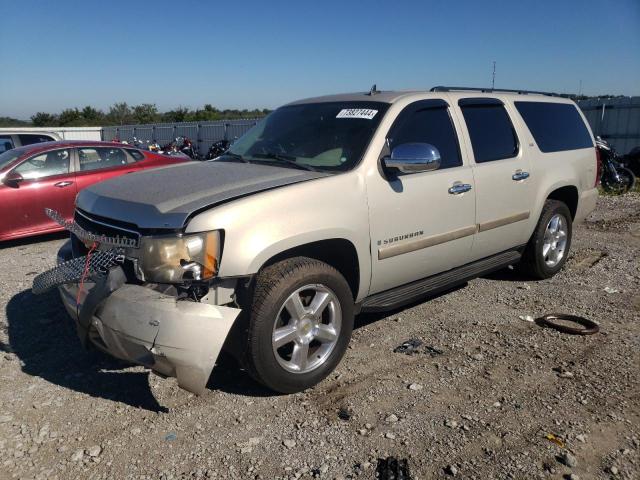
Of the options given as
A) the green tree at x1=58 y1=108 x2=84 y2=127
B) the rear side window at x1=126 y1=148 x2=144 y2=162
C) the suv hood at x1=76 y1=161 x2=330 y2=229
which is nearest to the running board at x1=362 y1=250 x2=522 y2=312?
the suv hood at x1=76 y1=161 x2=330 y2=229

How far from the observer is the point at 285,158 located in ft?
13.3

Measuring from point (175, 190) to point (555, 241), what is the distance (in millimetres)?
4111

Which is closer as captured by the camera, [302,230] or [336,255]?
[302,230]

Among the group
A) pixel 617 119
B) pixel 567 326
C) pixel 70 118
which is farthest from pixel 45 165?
pixel 70 118

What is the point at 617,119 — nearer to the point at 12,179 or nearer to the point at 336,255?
the point at 336,255

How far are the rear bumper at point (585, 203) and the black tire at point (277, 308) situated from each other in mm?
3601

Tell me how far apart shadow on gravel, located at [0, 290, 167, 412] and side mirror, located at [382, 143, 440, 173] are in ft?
7.03

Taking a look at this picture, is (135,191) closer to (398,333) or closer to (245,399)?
(245,399)

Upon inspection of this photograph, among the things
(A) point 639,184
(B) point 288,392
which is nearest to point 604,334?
(B) point 288,392

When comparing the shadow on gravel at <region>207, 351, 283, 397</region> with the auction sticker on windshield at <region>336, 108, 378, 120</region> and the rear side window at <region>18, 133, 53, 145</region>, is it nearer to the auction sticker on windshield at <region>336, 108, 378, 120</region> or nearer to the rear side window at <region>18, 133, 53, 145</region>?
the auction sticker on windshield at <region>336, 108, 378, 120</region>

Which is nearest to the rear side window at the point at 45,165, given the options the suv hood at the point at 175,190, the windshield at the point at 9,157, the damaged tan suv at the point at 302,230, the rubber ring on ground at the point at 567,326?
the windshield at the point at 9,157

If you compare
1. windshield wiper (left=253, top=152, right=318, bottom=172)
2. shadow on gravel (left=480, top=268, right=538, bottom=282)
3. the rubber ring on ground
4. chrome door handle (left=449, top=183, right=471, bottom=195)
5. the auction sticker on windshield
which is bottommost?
the rubber ring on ground

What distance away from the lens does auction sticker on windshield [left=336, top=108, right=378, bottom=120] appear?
13.2ft

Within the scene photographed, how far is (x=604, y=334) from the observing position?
14.2ft
